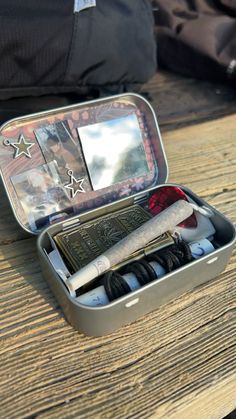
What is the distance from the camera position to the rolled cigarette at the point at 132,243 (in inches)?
23.4

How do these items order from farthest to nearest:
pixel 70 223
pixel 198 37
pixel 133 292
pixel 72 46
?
pixel 198 37
pixel 72 46
pixel 70 223
pixel 133 292

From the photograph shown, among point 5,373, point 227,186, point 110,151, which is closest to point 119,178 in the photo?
point 110,151

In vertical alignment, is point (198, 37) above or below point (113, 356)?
above

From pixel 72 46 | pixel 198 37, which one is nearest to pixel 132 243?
pixel 72 46

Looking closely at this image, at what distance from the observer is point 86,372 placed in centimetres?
59

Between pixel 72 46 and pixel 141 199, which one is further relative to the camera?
pixel 72 46

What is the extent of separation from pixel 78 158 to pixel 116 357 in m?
0.35

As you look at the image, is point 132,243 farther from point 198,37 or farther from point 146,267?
point 198,37

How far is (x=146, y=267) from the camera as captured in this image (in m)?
0.62

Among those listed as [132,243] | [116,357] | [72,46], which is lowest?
[116,357]

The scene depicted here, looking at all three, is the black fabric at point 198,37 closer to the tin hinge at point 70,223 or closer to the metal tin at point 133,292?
the metal tin at point 133,292

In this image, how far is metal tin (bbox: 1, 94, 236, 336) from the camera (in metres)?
0.57

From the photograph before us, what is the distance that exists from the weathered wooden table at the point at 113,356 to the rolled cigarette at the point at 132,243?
98 mm

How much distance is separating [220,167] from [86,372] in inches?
23.1
